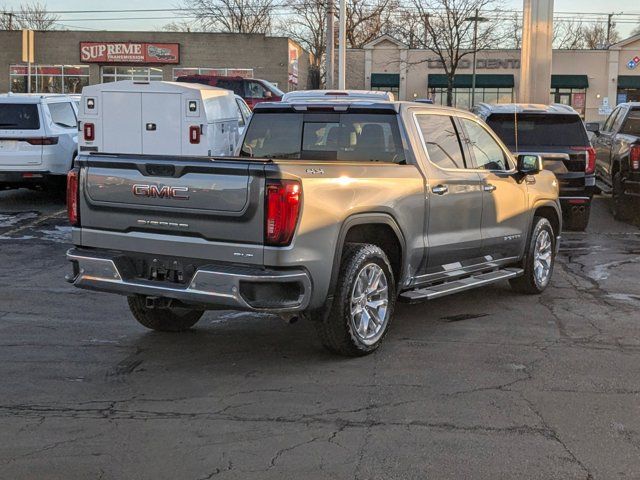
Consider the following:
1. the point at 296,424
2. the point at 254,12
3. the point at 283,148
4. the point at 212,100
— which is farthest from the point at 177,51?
the point at 296,424

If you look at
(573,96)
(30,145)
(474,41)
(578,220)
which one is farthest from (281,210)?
(573,96)

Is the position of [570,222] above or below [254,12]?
below

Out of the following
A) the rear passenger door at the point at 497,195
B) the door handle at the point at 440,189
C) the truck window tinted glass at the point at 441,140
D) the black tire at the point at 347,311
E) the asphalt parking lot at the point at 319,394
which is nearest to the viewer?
the asphalt parking lot at the point at 319,394

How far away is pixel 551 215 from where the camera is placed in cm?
873

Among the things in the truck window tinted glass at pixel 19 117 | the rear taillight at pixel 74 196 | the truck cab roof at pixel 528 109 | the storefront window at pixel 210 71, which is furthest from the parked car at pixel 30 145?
the storefront window at pixel 210 71

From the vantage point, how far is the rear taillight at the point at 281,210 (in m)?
5.17

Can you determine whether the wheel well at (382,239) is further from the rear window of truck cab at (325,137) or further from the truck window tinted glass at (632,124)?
the truck window tinted glass at (632,124)

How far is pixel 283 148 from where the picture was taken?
7055mm

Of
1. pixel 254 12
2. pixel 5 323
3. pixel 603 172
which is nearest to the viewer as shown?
pixel 5 323

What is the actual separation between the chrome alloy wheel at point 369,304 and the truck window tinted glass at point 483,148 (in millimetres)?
1927

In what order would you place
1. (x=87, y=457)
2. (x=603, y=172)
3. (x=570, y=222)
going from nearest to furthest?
1. (x=87, y=457)
2. (x=570, y=222)
3. (x=603, y=172)

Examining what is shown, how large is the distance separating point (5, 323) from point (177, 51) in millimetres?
40916

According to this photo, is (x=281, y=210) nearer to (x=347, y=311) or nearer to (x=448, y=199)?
(x=347, y=311)

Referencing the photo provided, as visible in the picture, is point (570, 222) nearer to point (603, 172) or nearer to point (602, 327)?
point (603, 172)
